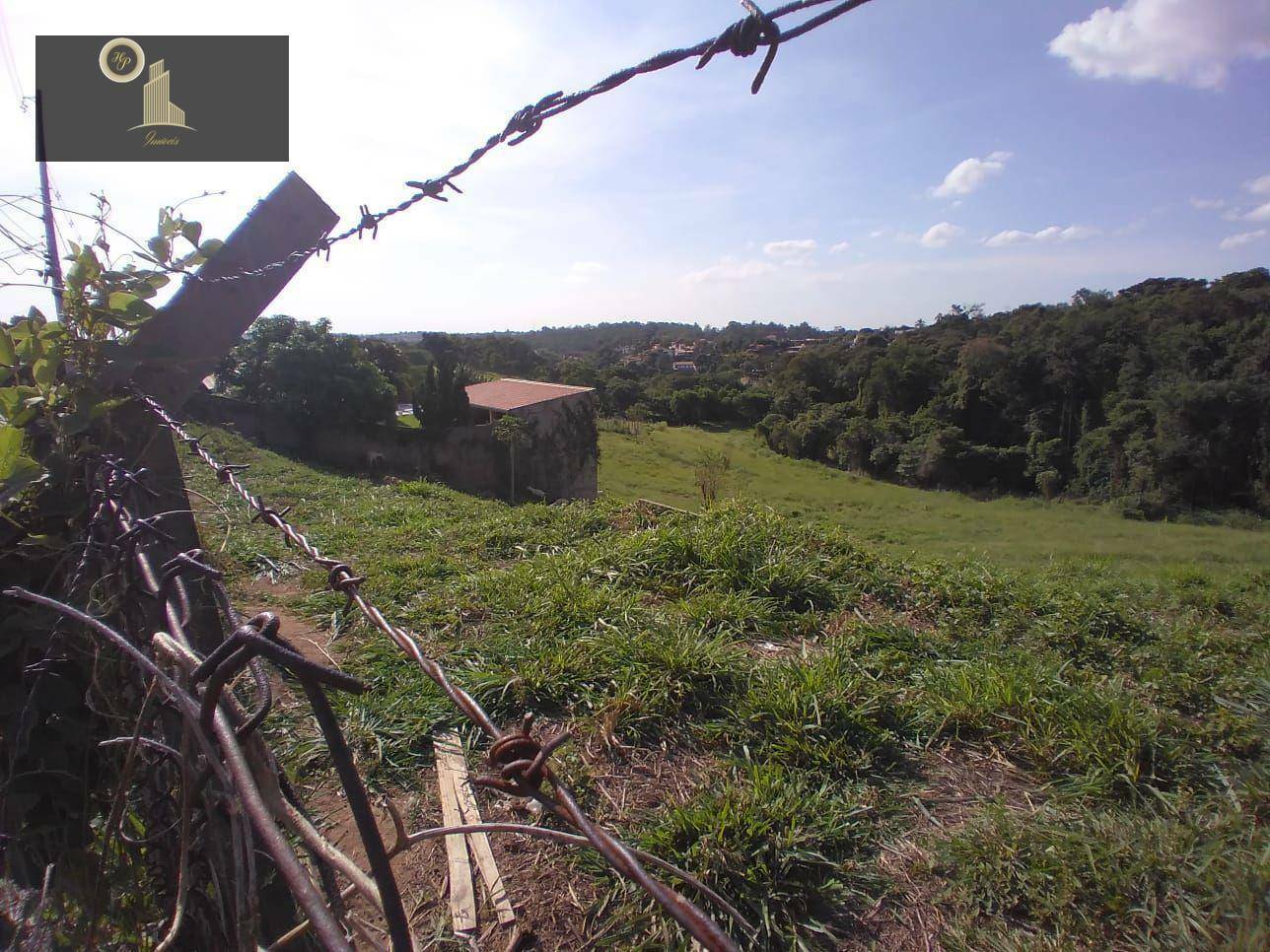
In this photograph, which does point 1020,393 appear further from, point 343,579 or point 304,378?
point 343,579

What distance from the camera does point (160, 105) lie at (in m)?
2.77

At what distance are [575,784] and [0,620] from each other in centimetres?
137

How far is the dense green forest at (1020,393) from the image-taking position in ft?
103

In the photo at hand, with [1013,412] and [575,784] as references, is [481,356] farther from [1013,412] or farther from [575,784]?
[575,784]

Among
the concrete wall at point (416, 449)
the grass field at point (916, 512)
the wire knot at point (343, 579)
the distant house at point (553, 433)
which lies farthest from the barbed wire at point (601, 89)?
the grass field at point (916, 512)

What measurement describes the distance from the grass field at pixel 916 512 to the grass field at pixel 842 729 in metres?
13.1

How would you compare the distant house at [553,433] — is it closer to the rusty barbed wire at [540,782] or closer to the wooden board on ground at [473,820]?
the wooden board on ground at [473,820]

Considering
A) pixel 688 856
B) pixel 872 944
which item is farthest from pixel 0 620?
pixel 872 944

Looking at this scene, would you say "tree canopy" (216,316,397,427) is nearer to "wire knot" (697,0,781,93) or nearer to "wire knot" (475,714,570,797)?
"wire knot" (697,0,781,93)

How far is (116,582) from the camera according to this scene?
1.29m

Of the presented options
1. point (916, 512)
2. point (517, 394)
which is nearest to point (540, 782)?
point (517, 394)

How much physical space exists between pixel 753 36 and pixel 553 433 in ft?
48.6

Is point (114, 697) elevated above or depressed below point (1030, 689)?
above

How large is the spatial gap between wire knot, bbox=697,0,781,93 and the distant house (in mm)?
13914
